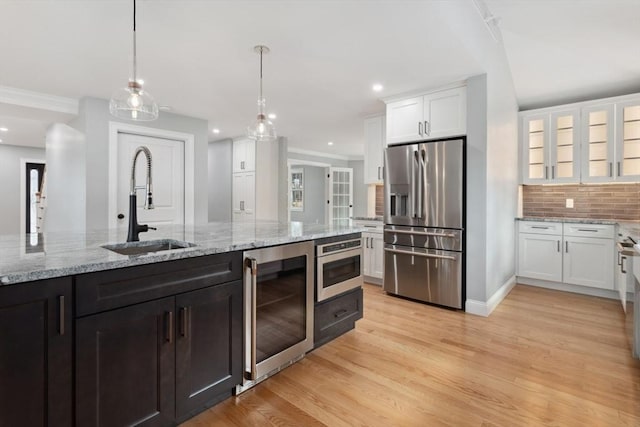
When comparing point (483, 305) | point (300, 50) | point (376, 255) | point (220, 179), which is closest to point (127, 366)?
point (300, 50)

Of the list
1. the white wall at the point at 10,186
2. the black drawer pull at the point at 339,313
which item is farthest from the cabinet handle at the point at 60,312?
the white wall at the point at 10,186

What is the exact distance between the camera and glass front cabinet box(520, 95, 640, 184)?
386 centimetres

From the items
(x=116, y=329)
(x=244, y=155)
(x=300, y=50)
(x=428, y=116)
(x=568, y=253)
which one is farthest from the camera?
(x=244, y=155)

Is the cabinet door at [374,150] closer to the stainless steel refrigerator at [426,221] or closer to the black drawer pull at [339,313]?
the stainless steel refrigerator at [426,221]

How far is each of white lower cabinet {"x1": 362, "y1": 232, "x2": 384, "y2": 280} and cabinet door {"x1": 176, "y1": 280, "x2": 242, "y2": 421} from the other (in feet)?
9.16

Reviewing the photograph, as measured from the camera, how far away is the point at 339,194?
883 centimetres

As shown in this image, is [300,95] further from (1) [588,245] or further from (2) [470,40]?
(1) [588,245]

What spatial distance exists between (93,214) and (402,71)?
3823 mm

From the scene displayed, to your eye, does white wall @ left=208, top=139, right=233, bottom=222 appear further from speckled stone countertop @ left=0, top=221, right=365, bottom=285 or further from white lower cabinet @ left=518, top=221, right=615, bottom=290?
white lower cabinet @ left=518, top=221, right=615, bottom=290

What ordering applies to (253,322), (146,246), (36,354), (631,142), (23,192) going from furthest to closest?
(23,192) < (631,142) < (146,246) < (253,322) < (36,354)

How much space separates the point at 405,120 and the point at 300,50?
156 centimetres

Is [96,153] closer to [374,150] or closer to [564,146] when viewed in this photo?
[374,150]

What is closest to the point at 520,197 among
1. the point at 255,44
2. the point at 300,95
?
the point at 300,95

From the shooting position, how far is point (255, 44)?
2.57 meters
